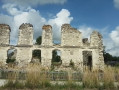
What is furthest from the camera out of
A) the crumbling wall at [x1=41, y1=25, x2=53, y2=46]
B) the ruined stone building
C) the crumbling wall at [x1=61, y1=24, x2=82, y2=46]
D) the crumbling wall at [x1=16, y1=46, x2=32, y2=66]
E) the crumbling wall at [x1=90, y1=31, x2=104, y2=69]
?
the crumbling wall at [x1=90, y1=31, x2=104, y2=69]

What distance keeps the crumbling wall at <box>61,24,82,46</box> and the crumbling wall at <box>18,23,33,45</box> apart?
3473mm

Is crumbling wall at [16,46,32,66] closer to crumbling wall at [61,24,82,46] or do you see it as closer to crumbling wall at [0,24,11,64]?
crumbling wall at [0,24,11,64]

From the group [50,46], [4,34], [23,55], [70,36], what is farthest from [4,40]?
[70,36]

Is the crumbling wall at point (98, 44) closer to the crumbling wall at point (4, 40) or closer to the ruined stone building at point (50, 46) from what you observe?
the ruined stone building at point (50, 46)

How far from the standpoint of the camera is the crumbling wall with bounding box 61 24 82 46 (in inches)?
843

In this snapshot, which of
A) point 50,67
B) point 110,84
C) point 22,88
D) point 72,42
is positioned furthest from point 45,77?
point 72,42

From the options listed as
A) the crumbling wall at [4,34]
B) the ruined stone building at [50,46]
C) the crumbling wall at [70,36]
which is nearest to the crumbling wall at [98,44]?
the ruined stone building at [50,46]

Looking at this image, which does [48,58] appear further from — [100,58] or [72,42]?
[100,58]

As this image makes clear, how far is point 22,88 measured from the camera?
9.05 meters

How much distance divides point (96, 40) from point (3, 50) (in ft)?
33.5

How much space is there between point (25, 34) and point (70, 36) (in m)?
4.91

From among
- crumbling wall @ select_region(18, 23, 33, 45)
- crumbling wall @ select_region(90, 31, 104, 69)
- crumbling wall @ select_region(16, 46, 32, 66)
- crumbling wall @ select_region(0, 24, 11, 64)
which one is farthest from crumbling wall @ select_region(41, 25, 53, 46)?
crumbling wall @ select_region(90, 31, 104, 69)

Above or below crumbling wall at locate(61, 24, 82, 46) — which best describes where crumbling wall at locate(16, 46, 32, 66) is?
below

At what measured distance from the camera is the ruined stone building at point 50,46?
20.6 meters
